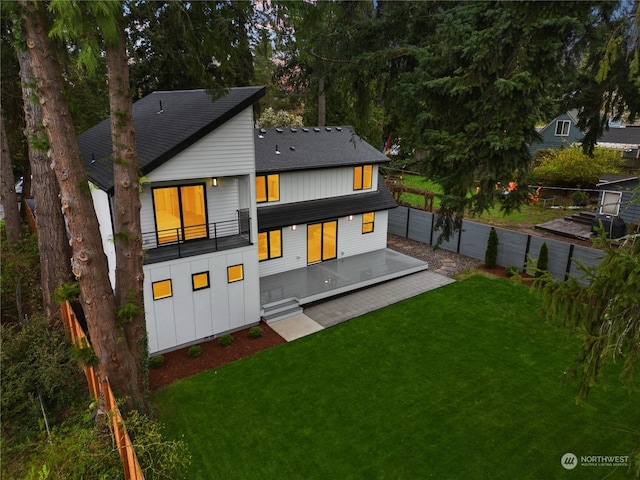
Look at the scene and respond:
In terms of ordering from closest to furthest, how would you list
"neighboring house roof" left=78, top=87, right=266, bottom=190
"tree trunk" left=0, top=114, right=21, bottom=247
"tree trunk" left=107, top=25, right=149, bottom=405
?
"tree trunk" left=107, top=25, right=149, bottom=405 < "neighboring house roof" left=78, top=87, right=266, bottom=190 < "tree trunk" left=0, top=114, right=21, bottom=247

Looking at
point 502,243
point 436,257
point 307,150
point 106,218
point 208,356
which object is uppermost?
point 307,150

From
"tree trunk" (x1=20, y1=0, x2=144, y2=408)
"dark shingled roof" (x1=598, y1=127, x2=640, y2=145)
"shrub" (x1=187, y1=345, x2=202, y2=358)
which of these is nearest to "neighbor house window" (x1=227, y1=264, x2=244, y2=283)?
"shrub" (x1=187, y1=345, x2=202, y2=358)

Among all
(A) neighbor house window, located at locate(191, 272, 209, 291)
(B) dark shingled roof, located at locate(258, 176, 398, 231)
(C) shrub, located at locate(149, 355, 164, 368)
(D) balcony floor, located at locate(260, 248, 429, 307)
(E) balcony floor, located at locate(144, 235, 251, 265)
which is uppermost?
(B) dark shingled roof, located at locate(258, 176, 398, 231)

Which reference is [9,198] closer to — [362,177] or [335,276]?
[335,276]

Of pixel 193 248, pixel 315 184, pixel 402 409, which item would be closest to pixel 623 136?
pixel 315 184

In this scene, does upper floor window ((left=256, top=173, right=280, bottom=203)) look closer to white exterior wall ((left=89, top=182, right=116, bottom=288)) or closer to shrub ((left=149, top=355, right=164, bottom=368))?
white exterior wall ((left=89, top=182, right=116, bottom=288))

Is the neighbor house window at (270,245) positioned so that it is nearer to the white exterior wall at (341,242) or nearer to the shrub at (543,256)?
the white exterior wall at (341,242)
